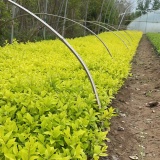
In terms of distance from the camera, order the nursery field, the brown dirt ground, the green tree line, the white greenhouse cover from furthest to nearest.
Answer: the white greenhouse cover, the green tree line, the brown dirt ground, the nursery field

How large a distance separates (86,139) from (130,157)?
120cm

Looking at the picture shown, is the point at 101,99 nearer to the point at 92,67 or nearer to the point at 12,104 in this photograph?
the point at 12,104

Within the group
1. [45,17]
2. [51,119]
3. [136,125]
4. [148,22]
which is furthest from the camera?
[148,22]

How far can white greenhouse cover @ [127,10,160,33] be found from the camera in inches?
1687

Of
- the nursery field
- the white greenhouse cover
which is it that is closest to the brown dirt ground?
the nursery field

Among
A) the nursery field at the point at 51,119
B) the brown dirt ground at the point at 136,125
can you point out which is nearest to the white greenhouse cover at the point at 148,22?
the brown dirt ground at the point at 136,125

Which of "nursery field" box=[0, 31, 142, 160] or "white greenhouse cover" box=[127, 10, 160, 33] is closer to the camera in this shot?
"nursery field" box=[0, 31, 142, 160]

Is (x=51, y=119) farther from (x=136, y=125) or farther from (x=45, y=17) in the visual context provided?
(x=45, y=17)

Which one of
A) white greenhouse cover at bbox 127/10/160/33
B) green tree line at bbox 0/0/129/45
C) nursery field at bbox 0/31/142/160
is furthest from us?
white greenhouse cover at bbox 127/10/160/33

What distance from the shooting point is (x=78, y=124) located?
233 centimetres

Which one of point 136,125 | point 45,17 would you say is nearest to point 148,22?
point 45,17

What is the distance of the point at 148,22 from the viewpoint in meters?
43.4

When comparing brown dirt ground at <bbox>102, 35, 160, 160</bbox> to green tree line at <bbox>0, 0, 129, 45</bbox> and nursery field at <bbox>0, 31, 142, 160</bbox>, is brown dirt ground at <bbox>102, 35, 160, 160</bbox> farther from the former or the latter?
green tree line at <bbox>0, 0, 129, 45</bbox>

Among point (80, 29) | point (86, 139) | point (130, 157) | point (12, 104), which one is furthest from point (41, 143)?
point (80, 29)
